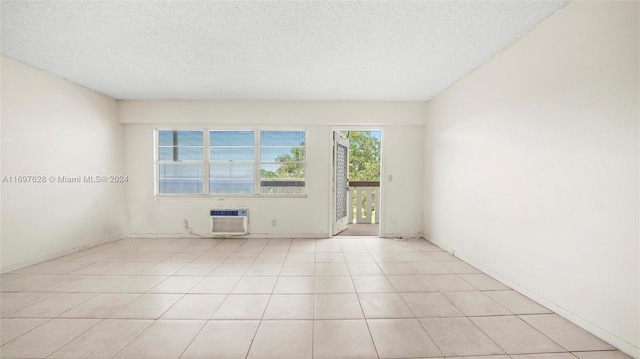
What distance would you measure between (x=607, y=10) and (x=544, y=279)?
2083 millimetres

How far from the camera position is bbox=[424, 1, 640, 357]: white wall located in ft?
5.30

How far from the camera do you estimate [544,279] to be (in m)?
2.16

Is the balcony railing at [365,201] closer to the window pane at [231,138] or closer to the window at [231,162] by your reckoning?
the window at [231,162]

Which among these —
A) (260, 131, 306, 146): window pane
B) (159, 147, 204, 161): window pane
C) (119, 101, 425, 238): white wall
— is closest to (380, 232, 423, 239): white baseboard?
(119, 101, 425, 238): white wall

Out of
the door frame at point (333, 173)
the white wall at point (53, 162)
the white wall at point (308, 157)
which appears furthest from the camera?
the door frame at point (333, 173)

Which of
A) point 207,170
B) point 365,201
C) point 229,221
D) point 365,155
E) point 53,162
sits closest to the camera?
point 53,162

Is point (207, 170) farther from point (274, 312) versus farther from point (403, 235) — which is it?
point (403, 235)

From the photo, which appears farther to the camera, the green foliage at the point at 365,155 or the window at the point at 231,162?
the green foliage at the point at 365,155

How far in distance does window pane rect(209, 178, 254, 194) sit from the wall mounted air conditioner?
0.35 metres

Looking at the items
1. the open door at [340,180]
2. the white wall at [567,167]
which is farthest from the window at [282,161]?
the white wall at [567,167]

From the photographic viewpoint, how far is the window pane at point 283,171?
15.3 ft

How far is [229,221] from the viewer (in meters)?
4.54

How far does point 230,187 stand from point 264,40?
2.91 meters

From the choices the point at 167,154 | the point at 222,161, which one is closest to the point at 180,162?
the point at 167,154
